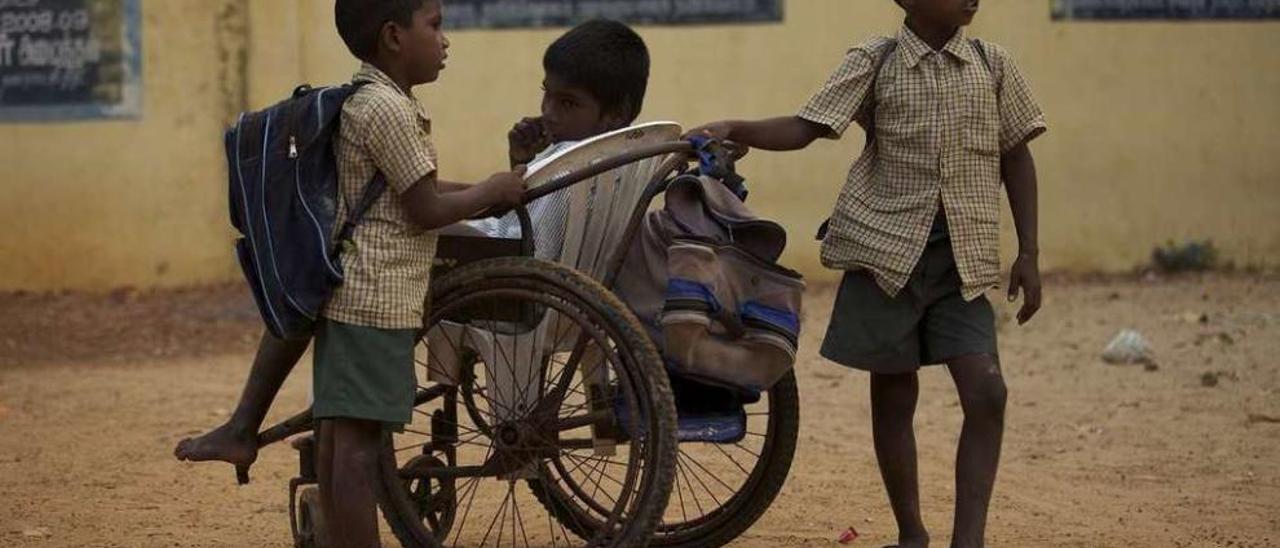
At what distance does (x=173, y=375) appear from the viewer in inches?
331

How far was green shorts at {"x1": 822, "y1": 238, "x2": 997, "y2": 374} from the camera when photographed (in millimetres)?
4453

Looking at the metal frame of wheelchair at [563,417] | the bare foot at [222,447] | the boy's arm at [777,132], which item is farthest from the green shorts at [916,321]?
the bare foot at [222,447]

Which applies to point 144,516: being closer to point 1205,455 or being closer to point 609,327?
point 609,327

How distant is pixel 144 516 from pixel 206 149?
5.26 m

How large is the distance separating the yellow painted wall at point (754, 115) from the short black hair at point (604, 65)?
5541mm

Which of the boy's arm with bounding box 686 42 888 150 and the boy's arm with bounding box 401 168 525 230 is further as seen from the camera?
the boy's arm with bounding box 686 42 888 150

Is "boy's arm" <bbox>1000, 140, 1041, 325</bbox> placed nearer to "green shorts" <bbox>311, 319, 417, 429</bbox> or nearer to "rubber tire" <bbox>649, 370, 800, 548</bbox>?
"rubber tire" <bbox>649, 370, 800, 548</bbox>

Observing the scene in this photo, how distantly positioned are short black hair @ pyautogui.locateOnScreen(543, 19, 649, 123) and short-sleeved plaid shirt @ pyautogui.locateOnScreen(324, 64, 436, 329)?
78 cm

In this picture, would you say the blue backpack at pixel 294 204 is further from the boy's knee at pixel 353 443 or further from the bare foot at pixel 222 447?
the bare foot at pixel 222 447

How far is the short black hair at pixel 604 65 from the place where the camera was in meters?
4.79

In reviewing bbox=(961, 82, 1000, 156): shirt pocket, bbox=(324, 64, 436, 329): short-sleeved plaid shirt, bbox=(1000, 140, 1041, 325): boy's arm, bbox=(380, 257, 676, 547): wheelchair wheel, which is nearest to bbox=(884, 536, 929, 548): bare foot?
bbox=(1000, 140, 1041, 325): boy's arm

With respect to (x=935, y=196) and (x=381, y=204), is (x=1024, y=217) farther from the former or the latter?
(x=381, y=204)

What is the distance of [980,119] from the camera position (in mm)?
4406

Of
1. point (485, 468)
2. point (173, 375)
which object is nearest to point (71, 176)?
point (173, 375)
